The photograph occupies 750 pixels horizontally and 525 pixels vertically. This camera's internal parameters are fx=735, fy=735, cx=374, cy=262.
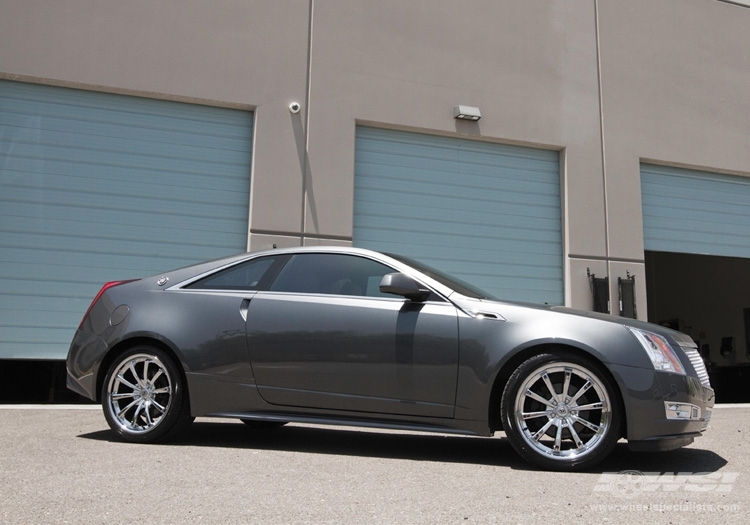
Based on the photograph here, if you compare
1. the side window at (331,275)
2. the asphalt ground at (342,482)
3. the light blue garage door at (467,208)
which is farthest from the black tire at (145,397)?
the light blue garage door at (467,208)

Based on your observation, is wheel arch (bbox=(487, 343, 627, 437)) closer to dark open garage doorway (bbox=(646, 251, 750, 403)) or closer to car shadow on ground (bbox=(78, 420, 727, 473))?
car shadow on ground (bbox=(78, 420, 727, 473))

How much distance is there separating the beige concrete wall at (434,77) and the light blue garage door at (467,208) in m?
0.24

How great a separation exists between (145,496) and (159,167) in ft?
20.8

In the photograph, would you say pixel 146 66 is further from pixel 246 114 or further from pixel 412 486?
pixel 412 486

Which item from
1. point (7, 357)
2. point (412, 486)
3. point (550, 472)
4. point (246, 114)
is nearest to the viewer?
point (412, 486)

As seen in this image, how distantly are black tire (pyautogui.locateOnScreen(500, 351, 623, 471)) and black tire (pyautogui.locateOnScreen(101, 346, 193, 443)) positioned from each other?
7.29 feet

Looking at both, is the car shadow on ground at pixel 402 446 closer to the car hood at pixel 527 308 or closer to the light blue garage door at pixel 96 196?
the car hood at pixel 527 308

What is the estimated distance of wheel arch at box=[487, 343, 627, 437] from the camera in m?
4.31

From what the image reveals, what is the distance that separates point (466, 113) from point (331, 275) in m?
5.82

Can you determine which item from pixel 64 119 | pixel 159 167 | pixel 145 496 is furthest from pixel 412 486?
pixel 64 119

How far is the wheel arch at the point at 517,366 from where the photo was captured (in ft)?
14.1

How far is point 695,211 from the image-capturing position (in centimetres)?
1186

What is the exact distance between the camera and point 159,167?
9133 mm

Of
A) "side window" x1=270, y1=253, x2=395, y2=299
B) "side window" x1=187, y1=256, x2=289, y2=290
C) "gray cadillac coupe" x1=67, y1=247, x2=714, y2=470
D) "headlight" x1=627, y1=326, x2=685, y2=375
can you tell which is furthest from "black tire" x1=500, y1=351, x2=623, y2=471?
"side window" x1=187, y1=256, x2=289, y2=290
